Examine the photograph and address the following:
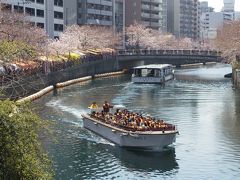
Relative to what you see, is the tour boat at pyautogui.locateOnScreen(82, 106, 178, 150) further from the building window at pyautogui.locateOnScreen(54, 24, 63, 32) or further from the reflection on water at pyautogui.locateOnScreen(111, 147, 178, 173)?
the building window at pyautogui.locateOnScreen(54, 24, 63, 32)

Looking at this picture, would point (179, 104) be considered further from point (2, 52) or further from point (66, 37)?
point (66, 37)

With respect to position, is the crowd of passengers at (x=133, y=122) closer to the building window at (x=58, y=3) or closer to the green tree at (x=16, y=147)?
the green tree at (x=16, y=147)

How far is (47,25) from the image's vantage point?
380 feet

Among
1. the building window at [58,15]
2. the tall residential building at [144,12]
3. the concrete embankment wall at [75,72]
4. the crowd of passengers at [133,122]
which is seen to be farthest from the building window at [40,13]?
the crowd of passengers at [133,122]

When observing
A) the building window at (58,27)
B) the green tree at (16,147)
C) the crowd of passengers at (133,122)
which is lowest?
the crowd of passengers at (133,122)

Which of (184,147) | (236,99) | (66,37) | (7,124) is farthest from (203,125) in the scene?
(66,37)

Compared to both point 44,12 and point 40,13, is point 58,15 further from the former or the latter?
point 40,13

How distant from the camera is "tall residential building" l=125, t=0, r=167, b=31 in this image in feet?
581

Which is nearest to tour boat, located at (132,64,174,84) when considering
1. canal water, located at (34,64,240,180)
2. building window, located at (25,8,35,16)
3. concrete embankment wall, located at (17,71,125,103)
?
concrete embankment wall, located at (17,71,125,103)

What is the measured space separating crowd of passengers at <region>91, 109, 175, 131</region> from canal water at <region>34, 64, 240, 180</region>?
Result: 154 cm

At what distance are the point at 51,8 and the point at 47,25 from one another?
188 inches

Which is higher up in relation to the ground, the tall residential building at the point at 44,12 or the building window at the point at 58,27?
the tall residential building at the point at 44,12

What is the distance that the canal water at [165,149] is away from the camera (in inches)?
1216

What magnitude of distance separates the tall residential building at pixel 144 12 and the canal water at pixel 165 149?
10628 cm
